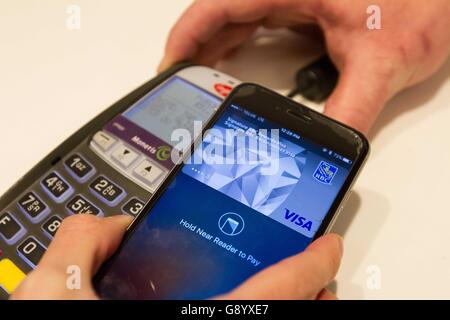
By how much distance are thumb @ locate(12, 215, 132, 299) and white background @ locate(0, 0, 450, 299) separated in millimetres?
158

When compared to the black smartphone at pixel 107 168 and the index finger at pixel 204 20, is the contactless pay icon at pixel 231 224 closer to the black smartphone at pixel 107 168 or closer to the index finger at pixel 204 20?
the black smartphone at pixel 107 168

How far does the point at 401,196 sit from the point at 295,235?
0.13 meters

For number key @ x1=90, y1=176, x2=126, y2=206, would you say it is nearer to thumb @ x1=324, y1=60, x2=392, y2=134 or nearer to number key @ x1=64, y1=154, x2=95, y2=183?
number key @ x1=64, y1=154, x2=95, y2=183

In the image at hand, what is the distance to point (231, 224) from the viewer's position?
1.00 feet

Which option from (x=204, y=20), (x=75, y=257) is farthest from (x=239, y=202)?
(x=204, y=20)

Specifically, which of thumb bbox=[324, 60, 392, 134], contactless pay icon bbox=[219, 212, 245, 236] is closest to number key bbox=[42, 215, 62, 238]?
contactless pay icon bbox=[219, 212, 245, 236]

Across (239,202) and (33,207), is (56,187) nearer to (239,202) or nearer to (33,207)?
(33,207)

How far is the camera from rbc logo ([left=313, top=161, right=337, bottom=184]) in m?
0.32

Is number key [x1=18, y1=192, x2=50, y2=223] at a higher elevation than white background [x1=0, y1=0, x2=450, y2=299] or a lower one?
lower

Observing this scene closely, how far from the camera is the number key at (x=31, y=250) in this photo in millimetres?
313

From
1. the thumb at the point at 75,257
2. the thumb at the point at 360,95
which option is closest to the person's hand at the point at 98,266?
the thumb at the point at 75,257

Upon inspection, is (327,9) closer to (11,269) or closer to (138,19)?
(138,19)

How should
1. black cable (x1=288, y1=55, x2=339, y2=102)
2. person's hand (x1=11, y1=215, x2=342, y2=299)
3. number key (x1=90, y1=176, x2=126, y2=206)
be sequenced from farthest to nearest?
1. black cable (x1=288, y1=55, x2=339, y2=102)
2. number key (x1=90, y1=176, x2=126, y2=206)
3. person's hand (x1=11, y1=215, x2=342, y2=299)

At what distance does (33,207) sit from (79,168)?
0.14ft
